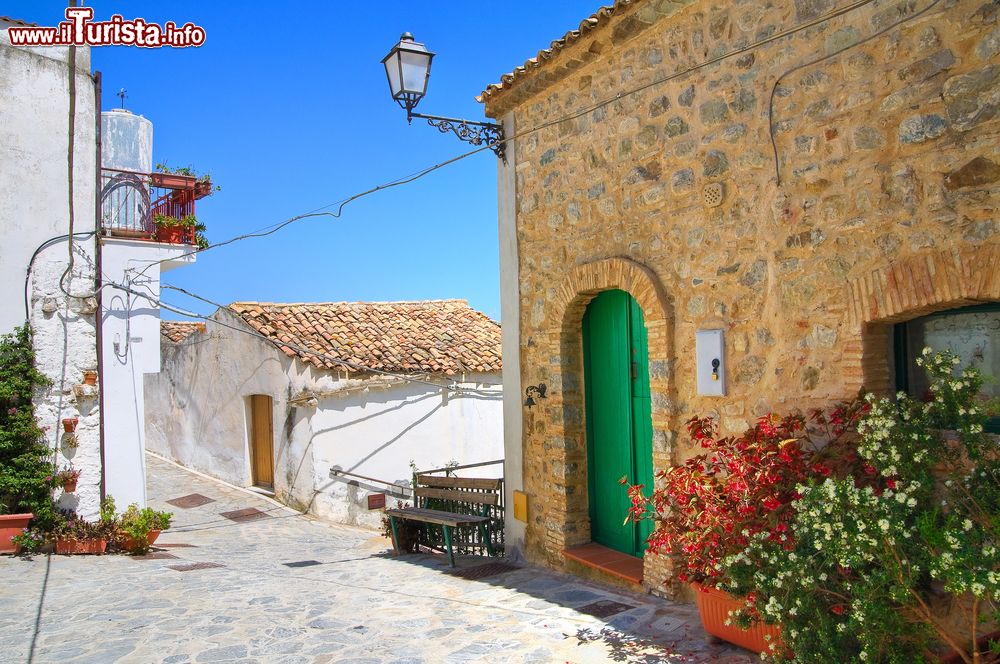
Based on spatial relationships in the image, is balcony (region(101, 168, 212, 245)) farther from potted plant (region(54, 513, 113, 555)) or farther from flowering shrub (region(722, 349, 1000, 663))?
flowering shrub (region(722, 349, 1000, 663))

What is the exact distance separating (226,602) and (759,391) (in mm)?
4614

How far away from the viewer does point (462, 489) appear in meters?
8.59

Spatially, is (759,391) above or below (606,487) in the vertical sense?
above

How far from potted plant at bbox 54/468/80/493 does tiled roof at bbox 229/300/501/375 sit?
4334mm

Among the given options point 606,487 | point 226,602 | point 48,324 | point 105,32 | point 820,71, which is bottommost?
point 226,602

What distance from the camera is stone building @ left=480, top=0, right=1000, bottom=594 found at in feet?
13.3

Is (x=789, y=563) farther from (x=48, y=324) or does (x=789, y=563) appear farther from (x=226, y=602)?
(x=48, y=324)

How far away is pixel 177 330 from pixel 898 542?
59.4 ft

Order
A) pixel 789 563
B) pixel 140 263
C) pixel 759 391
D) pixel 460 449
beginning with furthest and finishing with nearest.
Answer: pixel 460 449
pixel 140 263
pixel 759 391
pixel 789 563

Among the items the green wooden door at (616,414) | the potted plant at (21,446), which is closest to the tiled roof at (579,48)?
the green wooden door at (616,414)

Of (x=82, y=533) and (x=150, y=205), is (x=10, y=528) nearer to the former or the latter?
(x=82, y=533)

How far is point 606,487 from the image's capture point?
22.9 ft

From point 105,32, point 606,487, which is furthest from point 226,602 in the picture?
point 105,32

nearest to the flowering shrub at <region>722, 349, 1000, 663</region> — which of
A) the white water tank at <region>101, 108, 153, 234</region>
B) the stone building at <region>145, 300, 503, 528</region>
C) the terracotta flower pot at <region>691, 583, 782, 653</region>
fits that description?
the terracotta flower pot at <region>691, 583, 782, 653</region>
